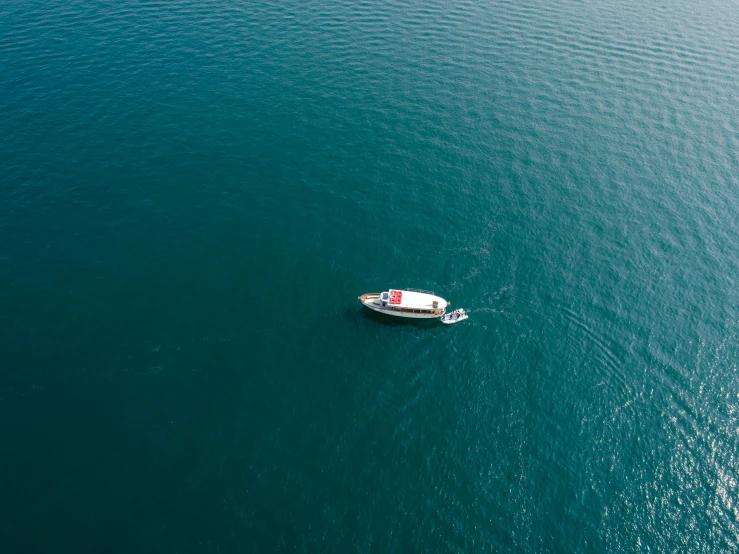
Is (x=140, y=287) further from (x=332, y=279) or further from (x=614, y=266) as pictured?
(x=614, y=266)

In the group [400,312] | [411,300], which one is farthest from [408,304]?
[400,312]

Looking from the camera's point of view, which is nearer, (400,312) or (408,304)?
(408,304)

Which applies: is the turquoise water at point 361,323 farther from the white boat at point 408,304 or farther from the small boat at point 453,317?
the white boat at point 408,304

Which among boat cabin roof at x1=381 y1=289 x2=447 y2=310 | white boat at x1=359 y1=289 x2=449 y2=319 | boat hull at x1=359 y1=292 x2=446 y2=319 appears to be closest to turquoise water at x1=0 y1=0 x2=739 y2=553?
boat hull at x1=359 y1=292 x2=446 y2=319

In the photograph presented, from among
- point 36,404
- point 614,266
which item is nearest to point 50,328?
point 36,404

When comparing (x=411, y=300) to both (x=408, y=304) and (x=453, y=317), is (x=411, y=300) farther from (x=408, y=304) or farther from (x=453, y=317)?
(x=453, y=317)
